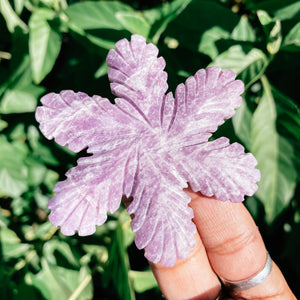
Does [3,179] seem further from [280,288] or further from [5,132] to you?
[280,288]

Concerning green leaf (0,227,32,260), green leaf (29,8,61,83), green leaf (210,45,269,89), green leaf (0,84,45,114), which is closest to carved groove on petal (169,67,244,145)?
green leaf (210,45,269,89)

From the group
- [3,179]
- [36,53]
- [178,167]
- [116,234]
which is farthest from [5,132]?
[178,167]

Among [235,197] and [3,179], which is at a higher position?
[235,197]

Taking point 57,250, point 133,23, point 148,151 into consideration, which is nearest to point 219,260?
point 148,151

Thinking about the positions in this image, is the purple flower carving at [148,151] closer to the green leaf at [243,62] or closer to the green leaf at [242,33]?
the green leaf at [243,62]

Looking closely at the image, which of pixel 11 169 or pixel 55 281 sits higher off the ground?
pixel 11 169

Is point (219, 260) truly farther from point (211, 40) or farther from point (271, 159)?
point (211, 40)

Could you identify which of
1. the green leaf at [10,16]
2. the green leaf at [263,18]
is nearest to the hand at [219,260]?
the green leaf at [263,18]
